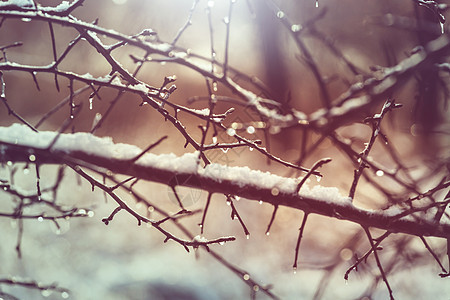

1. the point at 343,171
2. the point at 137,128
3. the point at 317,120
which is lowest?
the point at 317,120

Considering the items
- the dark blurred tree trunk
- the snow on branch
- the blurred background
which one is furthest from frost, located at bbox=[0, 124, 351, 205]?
the blurred background

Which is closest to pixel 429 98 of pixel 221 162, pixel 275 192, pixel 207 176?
pixel 221 162

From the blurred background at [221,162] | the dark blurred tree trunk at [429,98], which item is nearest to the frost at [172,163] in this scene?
the dark blurred tree trunk at [429,98]

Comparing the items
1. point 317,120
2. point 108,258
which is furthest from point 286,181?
point 108,258

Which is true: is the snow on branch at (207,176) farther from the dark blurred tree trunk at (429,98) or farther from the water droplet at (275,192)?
the dark blurred tree trunk at (429,98)

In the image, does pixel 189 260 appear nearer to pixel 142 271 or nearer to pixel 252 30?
pixel 142 271

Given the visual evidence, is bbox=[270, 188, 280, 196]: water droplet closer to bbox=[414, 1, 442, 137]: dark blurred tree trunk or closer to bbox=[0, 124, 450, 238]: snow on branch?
bbox=[0, 124, 450, 238]: snow on branch
